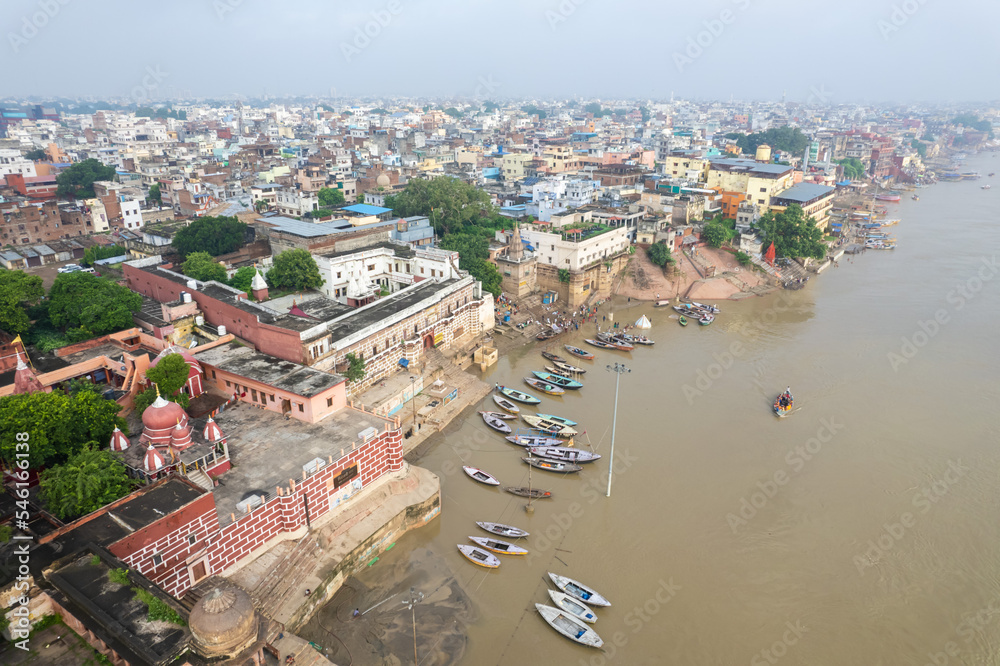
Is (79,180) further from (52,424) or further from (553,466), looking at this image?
(553,466)

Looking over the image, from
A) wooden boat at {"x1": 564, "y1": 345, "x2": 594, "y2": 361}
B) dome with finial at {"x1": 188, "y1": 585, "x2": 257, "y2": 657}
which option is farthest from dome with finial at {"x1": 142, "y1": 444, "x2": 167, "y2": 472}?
wooden boat at {"x1": 564, "y1": 345, "x2": 594, "y2": 361}

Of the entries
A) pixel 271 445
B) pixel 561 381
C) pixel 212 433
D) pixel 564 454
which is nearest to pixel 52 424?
pixel 212 433

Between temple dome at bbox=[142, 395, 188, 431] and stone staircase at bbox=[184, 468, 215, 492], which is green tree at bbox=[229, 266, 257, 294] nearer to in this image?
temple dome at bbox=[142, 395, 188, 431]

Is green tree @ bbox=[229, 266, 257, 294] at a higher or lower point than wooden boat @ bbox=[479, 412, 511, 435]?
higher

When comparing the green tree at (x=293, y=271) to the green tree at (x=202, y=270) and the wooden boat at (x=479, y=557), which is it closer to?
the green tree at (x=202, y=270)

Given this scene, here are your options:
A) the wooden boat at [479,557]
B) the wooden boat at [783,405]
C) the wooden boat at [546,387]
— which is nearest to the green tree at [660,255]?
the wooden boat at [783,405]

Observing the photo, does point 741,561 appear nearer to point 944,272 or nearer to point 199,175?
point 944,272
